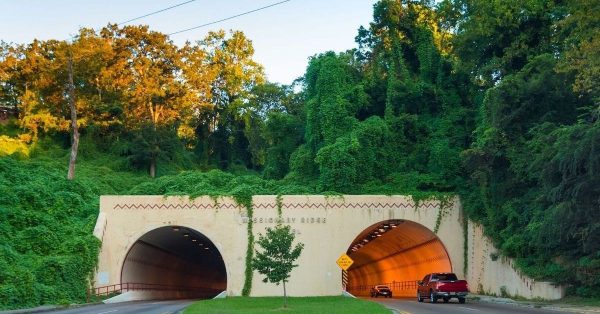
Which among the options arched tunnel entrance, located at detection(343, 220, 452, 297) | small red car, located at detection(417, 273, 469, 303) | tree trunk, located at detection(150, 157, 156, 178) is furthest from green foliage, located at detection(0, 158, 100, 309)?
small red car, located at detection(417, 273, 469, 303)

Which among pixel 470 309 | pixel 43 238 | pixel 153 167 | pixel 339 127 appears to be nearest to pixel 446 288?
pixel 470 309

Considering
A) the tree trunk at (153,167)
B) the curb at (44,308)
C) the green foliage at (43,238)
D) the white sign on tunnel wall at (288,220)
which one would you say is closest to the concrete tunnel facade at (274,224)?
the white sign on tunnel wall at (288,220)

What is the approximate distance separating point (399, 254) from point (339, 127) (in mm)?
11869

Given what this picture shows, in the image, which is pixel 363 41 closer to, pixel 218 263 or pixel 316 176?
pixel 316 176

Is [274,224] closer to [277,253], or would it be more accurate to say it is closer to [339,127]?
[277,253]

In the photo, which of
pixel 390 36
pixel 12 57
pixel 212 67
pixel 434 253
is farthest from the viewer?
pixel 212 67

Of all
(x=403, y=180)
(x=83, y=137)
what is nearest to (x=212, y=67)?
(x=83, y=137)

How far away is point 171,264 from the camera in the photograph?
5584cm

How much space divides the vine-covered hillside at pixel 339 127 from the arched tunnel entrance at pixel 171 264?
3.36 metres

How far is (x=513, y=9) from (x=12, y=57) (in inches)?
1754

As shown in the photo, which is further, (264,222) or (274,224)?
(264,222)

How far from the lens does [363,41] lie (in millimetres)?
63000

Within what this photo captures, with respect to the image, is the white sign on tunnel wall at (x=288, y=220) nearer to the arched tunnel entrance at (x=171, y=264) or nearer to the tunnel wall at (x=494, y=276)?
the arched tunnel entrance at (x=171, y=264)

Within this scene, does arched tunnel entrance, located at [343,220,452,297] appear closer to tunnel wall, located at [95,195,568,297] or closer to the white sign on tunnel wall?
tunnel wall, located at [95,195,568,297]
